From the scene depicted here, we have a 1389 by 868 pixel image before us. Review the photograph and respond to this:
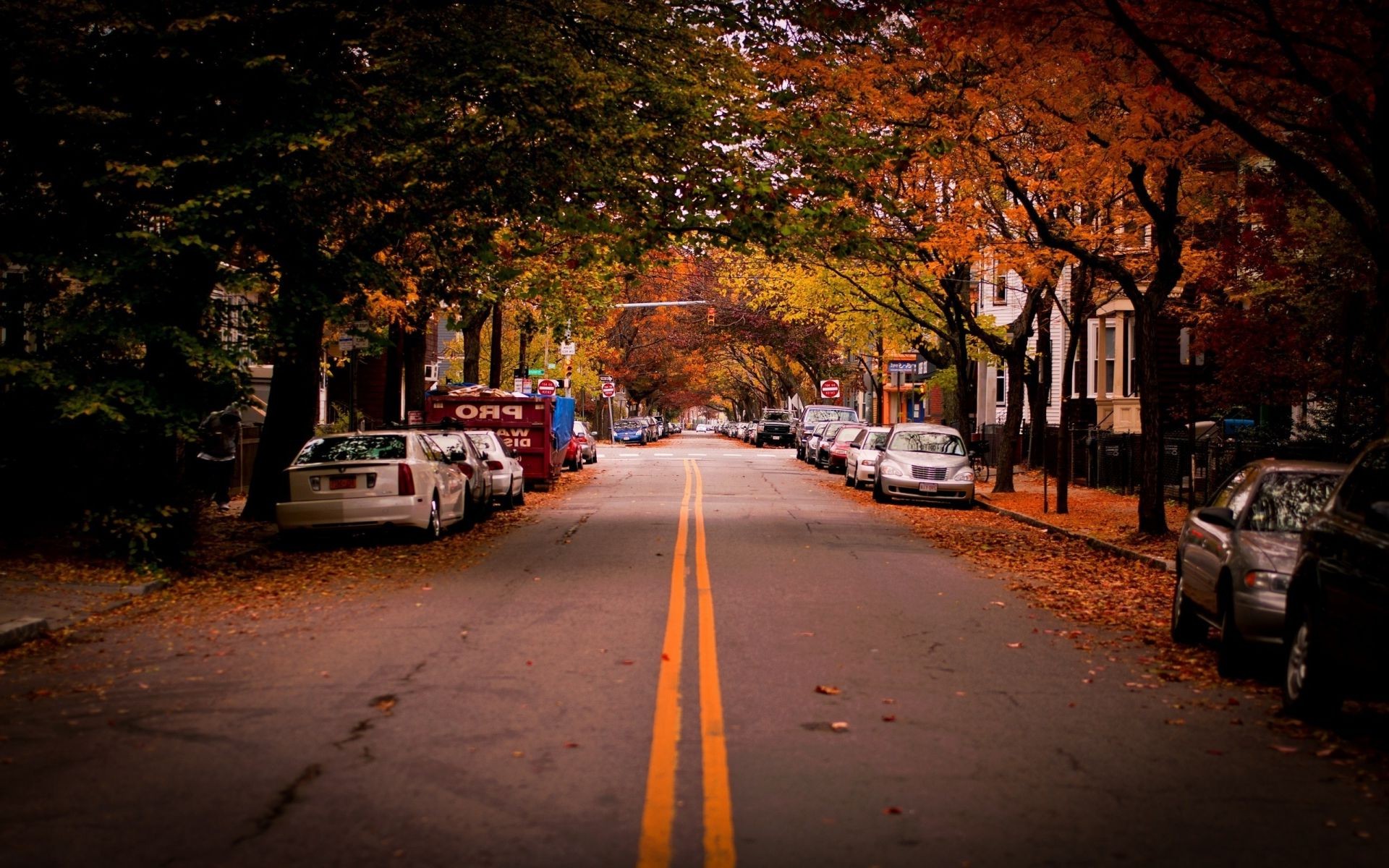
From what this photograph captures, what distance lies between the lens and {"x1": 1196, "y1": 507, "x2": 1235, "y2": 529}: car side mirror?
9.80 metres

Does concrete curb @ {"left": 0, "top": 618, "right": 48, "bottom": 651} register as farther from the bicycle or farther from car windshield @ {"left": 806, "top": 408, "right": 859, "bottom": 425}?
car windshield @ {"left": 806, "top": 408, "right": 859, "bottom": 425}

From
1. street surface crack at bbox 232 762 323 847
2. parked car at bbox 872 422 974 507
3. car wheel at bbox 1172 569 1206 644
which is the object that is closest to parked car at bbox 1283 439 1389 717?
car wheel at bbox 1172 569 1206 644

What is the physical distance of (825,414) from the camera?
53.8 m

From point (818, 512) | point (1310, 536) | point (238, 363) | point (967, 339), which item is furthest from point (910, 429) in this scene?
point (1310, 536)

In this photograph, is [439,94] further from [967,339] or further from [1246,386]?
[967,339]

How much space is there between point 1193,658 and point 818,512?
582 inches

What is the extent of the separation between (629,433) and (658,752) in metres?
74.0

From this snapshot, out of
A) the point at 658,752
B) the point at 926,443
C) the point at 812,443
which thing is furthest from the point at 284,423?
the point at 812,443

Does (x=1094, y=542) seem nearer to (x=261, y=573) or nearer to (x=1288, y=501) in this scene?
(x=1288, y=501)

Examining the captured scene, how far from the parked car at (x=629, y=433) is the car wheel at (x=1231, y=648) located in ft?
235

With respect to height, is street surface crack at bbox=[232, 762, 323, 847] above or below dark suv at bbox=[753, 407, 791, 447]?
below

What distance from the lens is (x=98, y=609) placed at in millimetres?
12328

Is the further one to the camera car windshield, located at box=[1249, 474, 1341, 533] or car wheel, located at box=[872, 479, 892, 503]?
car wheel, located at box=[872, 479, 892, 503]

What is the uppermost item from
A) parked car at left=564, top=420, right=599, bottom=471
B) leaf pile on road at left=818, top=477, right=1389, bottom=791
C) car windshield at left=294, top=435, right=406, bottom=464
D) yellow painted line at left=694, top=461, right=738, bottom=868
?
car windshield at left=294, top=435, right=406, bottom=464
